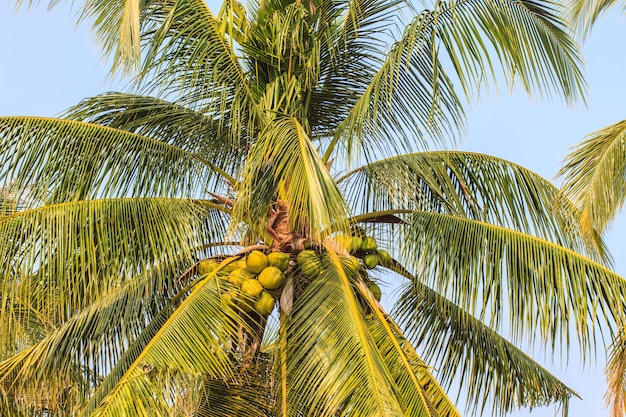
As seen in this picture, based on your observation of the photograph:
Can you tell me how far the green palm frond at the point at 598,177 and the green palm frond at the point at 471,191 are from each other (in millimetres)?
205

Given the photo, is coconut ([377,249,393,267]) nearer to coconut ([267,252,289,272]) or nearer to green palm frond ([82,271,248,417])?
coconut ([267,252,289,272])

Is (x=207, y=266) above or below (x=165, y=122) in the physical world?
below

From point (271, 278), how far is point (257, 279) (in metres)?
0.15

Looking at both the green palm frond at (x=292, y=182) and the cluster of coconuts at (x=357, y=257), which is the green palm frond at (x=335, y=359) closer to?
the cluster of coconuts at (x=357, y=257)

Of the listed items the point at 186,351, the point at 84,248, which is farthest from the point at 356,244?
the point at 84,248

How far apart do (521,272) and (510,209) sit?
1.04m

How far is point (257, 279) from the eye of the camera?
7.11 m

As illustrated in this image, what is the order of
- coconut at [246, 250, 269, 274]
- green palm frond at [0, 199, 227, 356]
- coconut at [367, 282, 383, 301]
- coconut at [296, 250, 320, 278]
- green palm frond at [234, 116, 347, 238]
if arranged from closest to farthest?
green palm frond at [234, 116, 347, 238] → green palm frond at [0, 199, 227, 356] → coconut at [246, 250, 269, 274] → coconut at [296, 250, 320, 278] → coconut at [367, 282, 383, 301]

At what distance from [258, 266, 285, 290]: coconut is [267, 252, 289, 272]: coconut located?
0.05m

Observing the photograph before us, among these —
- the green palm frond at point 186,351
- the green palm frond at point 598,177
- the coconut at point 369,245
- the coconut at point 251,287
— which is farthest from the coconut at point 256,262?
the green palm frond at point 598,177

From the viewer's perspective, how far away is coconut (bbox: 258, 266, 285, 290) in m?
7.02

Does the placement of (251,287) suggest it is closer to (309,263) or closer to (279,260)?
(279,260)

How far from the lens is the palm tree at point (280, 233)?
6609 mm

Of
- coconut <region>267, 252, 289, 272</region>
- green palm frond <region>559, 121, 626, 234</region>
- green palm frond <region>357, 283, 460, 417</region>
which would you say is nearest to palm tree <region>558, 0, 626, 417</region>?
green palm frond <region>559, 121, 626, 234</region>
